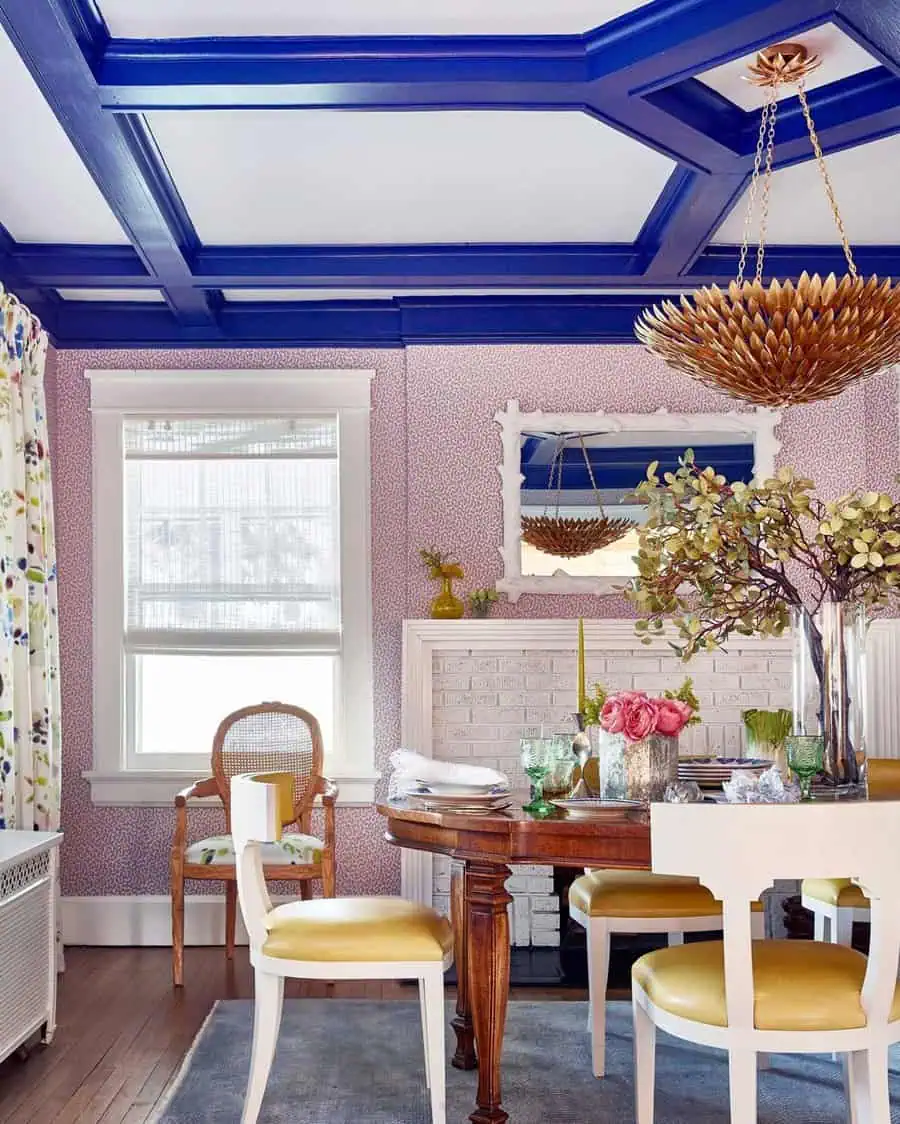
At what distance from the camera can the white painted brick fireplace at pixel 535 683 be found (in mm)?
4918

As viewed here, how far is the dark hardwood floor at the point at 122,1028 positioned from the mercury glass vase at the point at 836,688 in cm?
182

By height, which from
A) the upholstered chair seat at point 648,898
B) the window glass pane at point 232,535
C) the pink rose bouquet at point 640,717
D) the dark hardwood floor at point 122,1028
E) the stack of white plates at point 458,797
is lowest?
the dark hardwood floor at point 122,1028

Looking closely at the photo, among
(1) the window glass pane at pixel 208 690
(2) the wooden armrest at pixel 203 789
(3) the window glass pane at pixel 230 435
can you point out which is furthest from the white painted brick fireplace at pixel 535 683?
(3) the window glass pane at pixel 230 435

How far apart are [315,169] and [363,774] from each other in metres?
2.48

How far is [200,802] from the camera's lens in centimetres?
512

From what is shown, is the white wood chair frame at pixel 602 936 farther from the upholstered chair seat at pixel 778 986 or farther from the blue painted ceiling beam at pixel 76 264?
the blue painted ceiling beam at pixel 76 264

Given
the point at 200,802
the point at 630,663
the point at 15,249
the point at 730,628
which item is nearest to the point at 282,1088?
the point at 730,628

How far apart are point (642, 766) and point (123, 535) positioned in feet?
10.2

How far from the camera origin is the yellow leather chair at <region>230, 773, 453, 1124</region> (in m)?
2.75

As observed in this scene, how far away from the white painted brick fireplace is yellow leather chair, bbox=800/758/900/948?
139cm

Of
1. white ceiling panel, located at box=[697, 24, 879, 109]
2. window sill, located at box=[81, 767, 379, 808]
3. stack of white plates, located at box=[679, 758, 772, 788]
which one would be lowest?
window sill, located at box=[81, 767, 379, 808]

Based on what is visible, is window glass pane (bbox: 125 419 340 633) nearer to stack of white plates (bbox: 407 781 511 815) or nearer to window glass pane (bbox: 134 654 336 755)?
window glass pane (bbox: 134 654 336 755)

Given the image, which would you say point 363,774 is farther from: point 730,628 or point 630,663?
point 730,628

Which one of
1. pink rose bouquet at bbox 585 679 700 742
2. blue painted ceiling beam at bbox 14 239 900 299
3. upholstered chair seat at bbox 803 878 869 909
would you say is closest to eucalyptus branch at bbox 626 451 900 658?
pink rose bouquet at bbox 585 679 700 742
